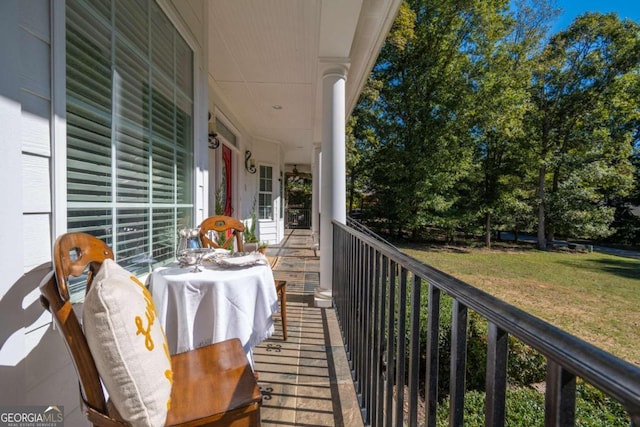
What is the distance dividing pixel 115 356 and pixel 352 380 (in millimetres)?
1402

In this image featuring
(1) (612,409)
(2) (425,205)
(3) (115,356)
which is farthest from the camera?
(2) (425,205)

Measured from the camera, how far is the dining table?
4.74ft

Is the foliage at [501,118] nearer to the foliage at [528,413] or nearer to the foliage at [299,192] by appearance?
the foliage at [299,192]

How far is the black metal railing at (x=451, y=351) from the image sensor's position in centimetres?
35

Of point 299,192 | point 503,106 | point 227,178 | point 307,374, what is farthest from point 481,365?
point 299,192

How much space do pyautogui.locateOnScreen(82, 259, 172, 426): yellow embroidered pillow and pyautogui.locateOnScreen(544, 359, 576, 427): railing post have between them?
897 mm

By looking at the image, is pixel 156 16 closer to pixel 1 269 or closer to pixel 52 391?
pixel 1 269

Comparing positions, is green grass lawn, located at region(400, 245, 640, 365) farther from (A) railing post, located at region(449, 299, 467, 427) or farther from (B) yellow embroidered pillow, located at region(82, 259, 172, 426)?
(B) yellow embroidered pillow, located at region(82, 259, 172, 426)

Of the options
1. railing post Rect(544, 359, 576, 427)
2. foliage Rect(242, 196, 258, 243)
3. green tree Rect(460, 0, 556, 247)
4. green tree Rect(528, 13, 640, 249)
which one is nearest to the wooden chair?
railing post Rect(544, 359, 576, 427)

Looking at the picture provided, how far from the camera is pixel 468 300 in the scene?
1.97 feet

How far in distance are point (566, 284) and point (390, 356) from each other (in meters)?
8.18

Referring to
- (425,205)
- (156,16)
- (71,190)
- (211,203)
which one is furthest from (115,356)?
(425,205)

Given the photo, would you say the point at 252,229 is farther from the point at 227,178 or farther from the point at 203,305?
the point at 203,305

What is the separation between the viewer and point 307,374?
6.07ft
